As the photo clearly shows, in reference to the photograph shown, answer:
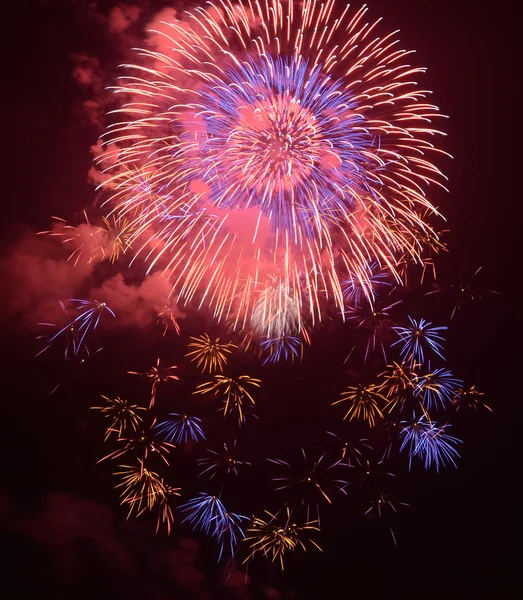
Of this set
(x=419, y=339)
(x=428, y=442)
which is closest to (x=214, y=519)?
(x=428, y=442)

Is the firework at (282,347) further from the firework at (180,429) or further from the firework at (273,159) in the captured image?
the firework at (180,429)

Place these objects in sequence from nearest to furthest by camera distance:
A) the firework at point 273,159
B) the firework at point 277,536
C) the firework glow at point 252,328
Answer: the firework at point 273,159
the firework glow at point 252,328
the firework at point 277,536

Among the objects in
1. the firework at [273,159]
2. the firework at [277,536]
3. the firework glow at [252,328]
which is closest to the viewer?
the firework at [273,159]

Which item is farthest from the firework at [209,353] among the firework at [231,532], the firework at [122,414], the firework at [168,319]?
the firework at [231,532]

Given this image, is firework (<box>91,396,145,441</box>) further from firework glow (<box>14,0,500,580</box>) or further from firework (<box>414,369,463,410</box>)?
firework (<box>414,369,463,410</box>)

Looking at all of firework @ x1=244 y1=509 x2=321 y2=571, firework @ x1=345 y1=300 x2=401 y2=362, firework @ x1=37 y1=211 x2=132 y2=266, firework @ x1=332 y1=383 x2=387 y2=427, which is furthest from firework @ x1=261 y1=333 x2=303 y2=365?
firework @ x1=37 y1=211 x2=132 y2=266
